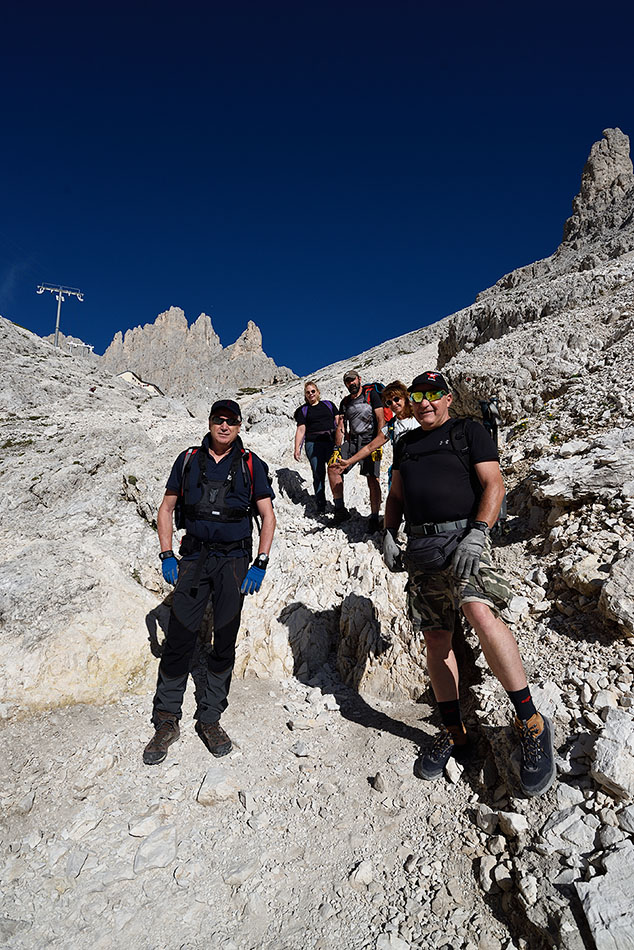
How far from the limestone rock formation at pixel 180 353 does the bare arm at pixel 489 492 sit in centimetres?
14099

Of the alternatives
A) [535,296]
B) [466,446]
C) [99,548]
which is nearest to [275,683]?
[99,548]

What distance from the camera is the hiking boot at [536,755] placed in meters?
3.45

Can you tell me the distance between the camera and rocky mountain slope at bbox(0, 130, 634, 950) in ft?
10.4

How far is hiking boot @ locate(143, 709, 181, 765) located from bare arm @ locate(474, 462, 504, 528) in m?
3.99

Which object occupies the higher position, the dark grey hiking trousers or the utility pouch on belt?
the utility pouch on belt

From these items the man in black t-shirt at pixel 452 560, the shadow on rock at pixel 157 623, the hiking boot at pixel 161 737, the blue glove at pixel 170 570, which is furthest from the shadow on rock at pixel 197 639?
the man in black t-shirt at pixel 452 560

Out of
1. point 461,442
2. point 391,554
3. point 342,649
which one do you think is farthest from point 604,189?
point 391,554

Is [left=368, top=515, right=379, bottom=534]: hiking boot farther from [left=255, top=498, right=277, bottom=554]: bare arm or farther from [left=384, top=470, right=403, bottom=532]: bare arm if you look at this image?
[left=384, top=470, right=403, bottom=532]: bare arm

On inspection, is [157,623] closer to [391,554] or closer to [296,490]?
[391,554]

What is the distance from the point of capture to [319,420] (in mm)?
9336

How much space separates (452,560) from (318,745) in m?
2.72

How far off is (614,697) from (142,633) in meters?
5.41

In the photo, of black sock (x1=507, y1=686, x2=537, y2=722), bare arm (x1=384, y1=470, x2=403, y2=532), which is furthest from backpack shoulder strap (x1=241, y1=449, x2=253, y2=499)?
black sock (x1=507, y1=686, x2=537, y2=722)

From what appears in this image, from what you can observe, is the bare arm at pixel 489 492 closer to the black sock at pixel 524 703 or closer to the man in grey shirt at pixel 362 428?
the black sock at pixel 524 703
